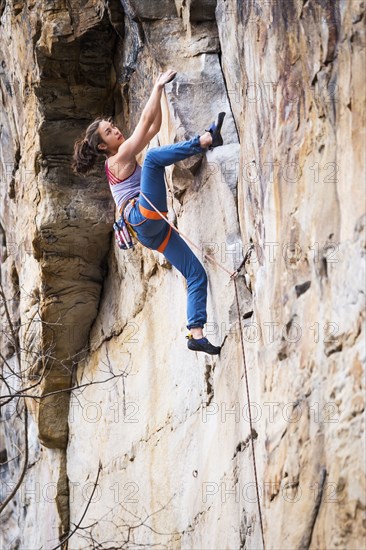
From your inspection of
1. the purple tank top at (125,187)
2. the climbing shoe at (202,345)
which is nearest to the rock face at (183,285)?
the climbing shoe at (202,345)

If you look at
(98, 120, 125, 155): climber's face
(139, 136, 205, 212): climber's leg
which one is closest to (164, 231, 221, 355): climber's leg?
(139, 136, 205, 212): climber's leg

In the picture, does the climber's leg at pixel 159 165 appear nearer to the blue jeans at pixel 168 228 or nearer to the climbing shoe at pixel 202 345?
the blue jeans at pixel 168 228

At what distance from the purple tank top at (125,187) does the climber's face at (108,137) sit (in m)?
0.17

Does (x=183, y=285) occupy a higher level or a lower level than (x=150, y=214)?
lower

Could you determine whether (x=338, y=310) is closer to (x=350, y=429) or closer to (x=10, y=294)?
(x=350, y=429)

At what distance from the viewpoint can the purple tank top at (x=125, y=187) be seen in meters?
7.92

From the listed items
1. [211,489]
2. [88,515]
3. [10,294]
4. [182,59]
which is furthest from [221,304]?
[10,294]

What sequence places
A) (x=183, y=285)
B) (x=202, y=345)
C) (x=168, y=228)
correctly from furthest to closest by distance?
(x=183, y=285)
(x=168, y=228)
(x=202, y=345)

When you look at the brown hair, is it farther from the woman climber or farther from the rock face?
the rock face

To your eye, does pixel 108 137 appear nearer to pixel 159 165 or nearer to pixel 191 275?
pixel 159 165

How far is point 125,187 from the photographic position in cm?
796

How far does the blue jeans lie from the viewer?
746cm

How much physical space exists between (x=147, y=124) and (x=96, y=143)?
54cm

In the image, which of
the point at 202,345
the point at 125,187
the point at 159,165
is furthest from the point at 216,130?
the point at 202,345
